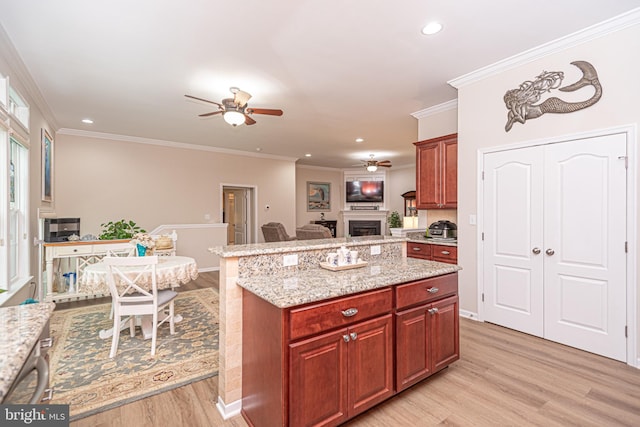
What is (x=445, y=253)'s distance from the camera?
396 cm

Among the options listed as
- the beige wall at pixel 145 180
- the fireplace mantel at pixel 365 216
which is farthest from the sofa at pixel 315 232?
the fireplace mantel at pixel 365 216

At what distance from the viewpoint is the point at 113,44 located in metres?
2.80

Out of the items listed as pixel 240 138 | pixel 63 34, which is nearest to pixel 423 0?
pixel 63 34

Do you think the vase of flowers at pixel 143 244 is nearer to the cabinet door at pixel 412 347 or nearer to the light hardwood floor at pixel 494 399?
the light hardwood floor at pixel 494 399

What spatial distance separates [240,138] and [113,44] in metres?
3.58

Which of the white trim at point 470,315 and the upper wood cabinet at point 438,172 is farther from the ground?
the upper wood cabinet at point 438,172

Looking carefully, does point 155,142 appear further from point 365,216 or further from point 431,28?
point 365,216

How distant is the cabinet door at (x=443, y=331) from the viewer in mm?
2229

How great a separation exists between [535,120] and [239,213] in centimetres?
749

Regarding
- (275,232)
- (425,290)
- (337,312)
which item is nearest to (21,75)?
(337,312)

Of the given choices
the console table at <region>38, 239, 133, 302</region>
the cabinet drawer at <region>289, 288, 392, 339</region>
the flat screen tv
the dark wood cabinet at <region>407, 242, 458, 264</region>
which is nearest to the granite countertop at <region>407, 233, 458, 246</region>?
the dark wood cabinet at <region>407, 242, 458, 264</region>

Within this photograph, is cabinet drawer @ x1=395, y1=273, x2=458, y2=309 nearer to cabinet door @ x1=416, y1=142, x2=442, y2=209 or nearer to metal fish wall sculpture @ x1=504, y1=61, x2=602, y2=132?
metal fish wall sculpture @ x1=504, y1=61, x2=602, y2=132

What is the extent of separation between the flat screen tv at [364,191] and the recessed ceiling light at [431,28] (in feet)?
26.0

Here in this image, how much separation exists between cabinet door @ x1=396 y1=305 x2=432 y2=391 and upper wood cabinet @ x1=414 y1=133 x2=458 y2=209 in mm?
2384
